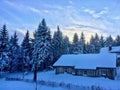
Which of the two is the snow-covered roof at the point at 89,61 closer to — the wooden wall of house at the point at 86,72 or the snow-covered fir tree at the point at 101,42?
the wooden wall of house at the point at 86,72

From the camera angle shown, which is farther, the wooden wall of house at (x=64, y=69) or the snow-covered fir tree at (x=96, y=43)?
the snow-covered fir tree at (x=96, y=43)

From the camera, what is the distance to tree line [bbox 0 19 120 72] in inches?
2320

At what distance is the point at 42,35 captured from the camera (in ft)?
194

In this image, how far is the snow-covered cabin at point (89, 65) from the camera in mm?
55000

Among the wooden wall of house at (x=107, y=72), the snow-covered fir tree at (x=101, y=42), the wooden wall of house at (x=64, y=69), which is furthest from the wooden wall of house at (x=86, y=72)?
the snow-covered fir tree at (x=101, y=42)

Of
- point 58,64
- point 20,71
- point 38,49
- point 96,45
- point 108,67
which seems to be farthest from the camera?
point 96,45

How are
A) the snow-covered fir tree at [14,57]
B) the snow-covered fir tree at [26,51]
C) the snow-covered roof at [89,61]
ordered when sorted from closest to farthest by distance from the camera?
the snow-covered roof at [89,61] → the snow-covered fir tree at [26,51] → the snow-covered fir tree at [14,57]

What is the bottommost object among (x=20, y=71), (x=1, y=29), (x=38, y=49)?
(x=20, y=71)

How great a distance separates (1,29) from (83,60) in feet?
76.0

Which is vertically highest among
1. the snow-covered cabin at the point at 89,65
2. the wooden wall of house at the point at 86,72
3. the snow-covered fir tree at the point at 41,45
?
the snow-covered fir tree at the point at 41,45

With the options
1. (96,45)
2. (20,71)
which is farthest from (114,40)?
(20,71)

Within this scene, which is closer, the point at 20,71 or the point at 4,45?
the point at 4,45

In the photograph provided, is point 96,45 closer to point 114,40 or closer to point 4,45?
point 114,40

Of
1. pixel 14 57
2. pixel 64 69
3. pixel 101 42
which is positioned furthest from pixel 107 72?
pixel 101 42
